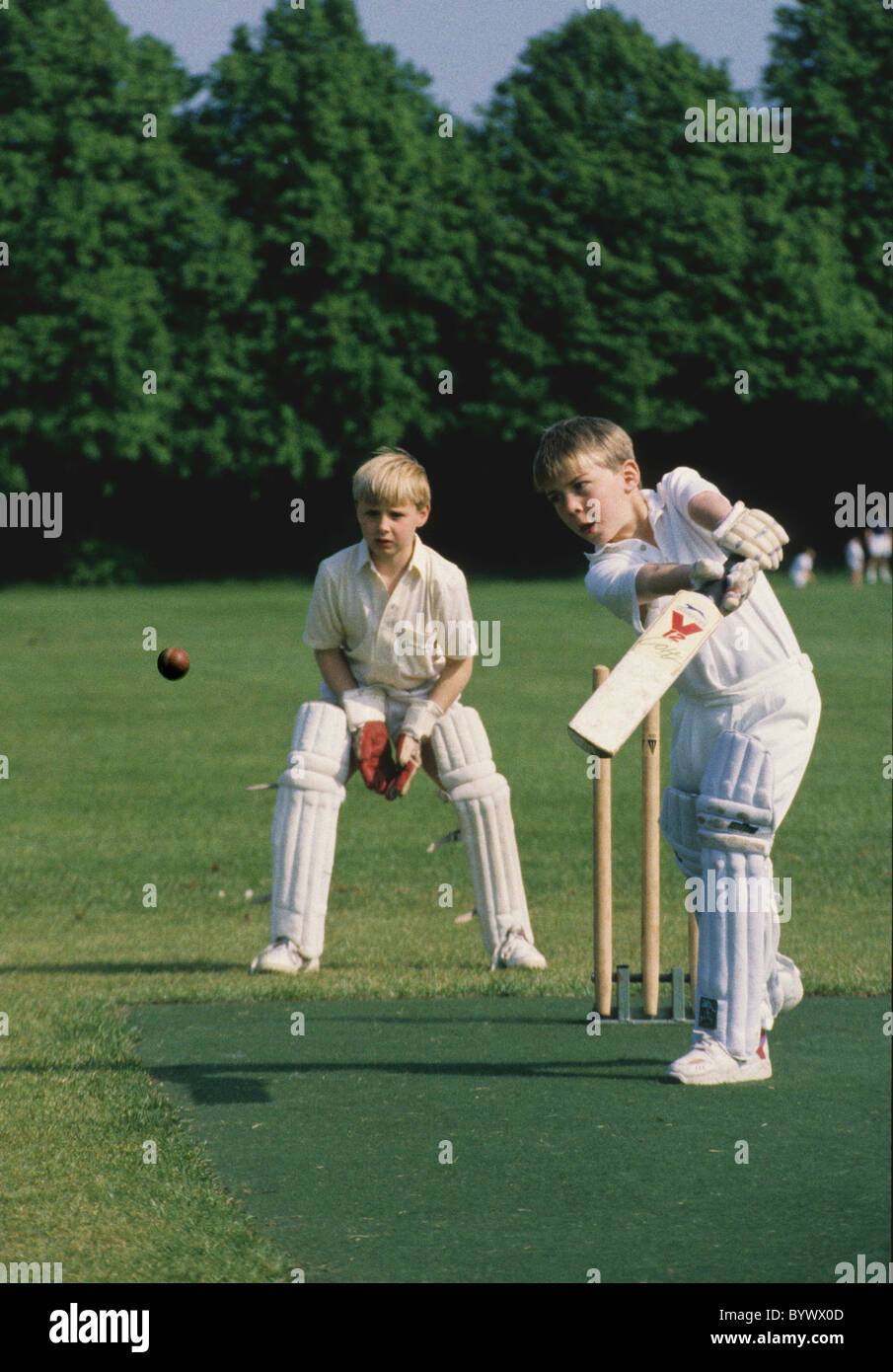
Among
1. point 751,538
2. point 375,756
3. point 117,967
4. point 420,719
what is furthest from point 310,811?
point 751,538

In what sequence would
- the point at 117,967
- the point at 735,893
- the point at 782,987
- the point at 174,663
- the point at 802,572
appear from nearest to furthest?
1. the point at 735,893
2. the point at 782,987
3. the point at 174,663
4. the point at 117,967
5. the point at 802,572

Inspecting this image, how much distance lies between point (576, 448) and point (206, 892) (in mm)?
5463

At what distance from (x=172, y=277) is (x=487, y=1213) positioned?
47198 mm

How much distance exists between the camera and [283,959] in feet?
24.6

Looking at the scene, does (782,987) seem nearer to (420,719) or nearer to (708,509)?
(708,509)

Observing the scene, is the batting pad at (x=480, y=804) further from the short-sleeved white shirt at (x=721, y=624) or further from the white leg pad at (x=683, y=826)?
the short-sleeved white shirt at (x=721, y=624)

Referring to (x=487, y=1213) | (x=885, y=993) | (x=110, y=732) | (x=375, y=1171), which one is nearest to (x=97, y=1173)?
(x=375, y=1171)

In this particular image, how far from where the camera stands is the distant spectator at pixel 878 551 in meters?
43.2

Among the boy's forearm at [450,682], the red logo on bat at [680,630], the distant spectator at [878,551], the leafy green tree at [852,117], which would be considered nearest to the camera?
the red logo on bat at [680,630]

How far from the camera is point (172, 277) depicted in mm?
49469

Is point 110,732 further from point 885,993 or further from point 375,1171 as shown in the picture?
point 375,1171

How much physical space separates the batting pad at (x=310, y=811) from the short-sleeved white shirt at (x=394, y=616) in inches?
10.7

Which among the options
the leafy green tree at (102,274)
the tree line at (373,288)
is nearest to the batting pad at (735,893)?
the tree line at (373,288)

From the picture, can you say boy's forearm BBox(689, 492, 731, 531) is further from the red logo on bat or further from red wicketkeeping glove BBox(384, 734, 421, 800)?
red wicketkeeping glove BBox(384, 734, 421, 800)
